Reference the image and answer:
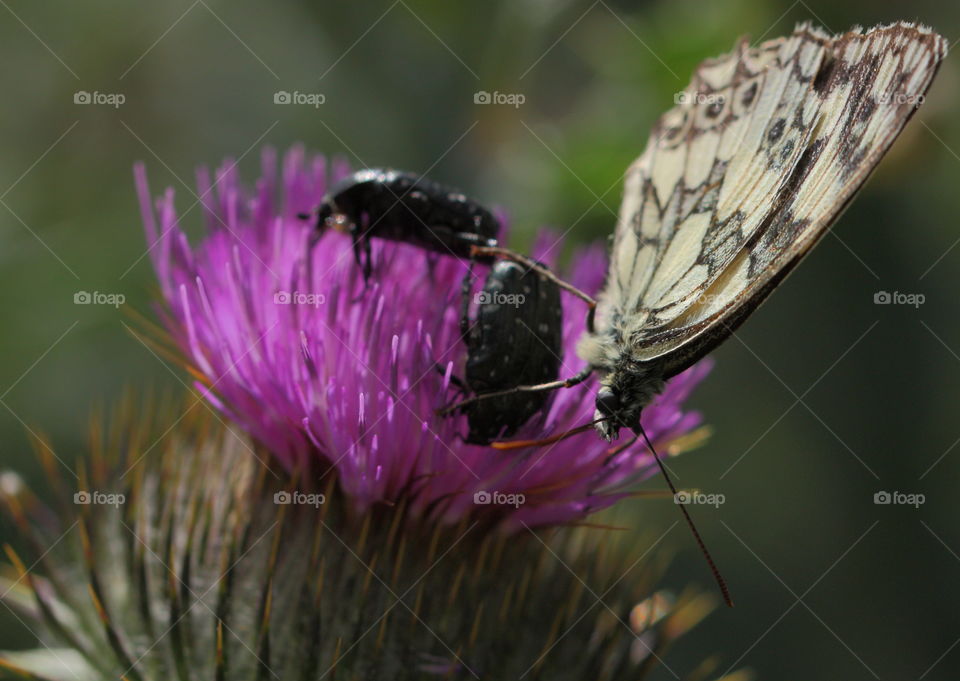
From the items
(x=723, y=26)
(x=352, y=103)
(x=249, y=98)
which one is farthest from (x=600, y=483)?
(x=249, y=98)

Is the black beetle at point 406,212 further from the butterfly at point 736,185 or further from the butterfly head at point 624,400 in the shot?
the butterfly head at point 624,400

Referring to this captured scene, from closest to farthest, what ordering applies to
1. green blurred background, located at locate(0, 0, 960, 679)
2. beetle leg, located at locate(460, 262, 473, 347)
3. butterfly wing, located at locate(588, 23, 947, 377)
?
1. butterfly wing, located at locate(588, 23, 947, 377)
2. beetle leg, located at locate(460, 262, 473, 347)
3. green blurred background, located at locate(0, 0, 960, 679)

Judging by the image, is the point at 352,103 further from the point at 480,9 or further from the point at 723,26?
the point at 723,26

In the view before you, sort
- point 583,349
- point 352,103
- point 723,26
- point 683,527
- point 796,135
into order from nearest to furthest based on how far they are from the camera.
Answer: point 796,135
point 583,349
point 723,26
point 683,527
point 352,103

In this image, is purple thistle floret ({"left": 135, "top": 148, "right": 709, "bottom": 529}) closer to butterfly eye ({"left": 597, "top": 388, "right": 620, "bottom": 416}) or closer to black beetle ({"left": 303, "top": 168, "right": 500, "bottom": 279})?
black beetle ({"left": 303, "top": 168, "right": 500, "bottom": 279})

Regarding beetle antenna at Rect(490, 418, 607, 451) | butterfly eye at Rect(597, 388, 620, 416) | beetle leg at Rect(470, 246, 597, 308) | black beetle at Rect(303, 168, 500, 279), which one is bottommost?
beetle antenna at Rect(490, 418, 607, 451)

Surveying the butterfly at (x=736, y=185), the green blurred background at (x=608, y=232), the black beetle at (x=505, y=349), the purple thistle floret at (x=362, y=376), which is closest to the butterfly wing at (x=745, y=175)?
the butterfly at (x=736, y=185)

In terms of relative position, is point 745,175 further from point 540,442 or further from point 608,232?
point 608,232

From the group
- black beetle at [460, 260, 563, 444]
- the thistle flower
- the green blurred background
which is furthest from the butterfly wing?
the green blurred background
